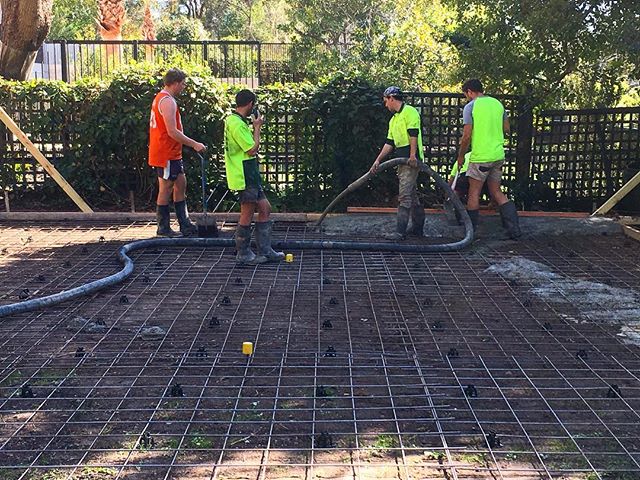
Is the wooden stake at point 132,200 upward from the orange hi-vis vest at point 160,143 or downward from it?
downward

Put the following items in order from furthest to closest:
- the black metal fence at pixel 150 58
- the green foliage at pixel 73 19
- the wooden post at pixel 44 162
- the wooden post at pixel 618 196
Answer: the green foliage at pixel 73 19
the black metal fence at pixel 150 58
the wooden post at pixel 44 162
the wooden post at pixel 618 196

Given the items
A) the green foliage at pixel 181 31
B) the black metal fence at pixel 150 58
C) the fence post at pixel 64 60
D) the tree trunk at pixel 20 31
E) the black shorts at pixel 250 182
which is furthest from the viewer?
the green foliage at pixel 181 31

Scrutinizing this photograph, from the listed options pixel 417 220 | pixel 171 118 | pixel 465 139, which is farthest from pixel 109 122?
pixel 465 139

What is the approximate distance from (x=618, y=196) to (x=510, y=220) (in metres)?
1.61

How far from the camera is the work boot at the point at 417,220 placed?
7.71 metres

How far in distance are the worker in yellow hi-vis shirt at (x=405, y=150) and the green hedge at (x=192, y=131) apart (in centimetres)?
134

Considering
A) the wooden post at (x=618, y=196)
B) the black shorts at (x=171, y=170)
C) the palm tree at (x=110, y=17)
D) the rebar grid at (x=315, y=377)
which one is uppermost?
the palm tree at (x=110, y=17)

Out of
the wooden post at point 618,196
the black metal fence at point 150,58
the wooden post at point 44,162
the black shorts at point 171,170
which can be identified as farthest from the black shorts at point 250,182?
the black metal fence at point 150,58

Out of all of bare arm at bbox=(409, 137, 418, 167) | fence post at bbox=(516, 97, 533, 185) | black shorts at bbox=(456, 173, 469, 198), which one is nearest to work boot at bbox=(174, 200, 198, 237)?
bare arm at bbox=(409, 137, 418, 167)

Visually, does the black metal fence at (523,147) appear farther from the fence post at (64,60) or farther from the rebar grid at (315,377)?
the fence post at (64,60)

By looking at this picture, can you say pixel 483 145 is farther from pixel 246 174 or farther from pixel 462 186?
pixel 246 174

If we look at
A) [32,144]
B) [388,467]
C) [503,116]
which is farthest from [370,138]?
[388,467]

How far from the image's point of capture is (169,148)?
7.40 metres

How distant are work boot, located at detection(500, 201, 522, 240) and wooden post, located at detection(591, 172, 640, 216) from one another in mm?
1483
